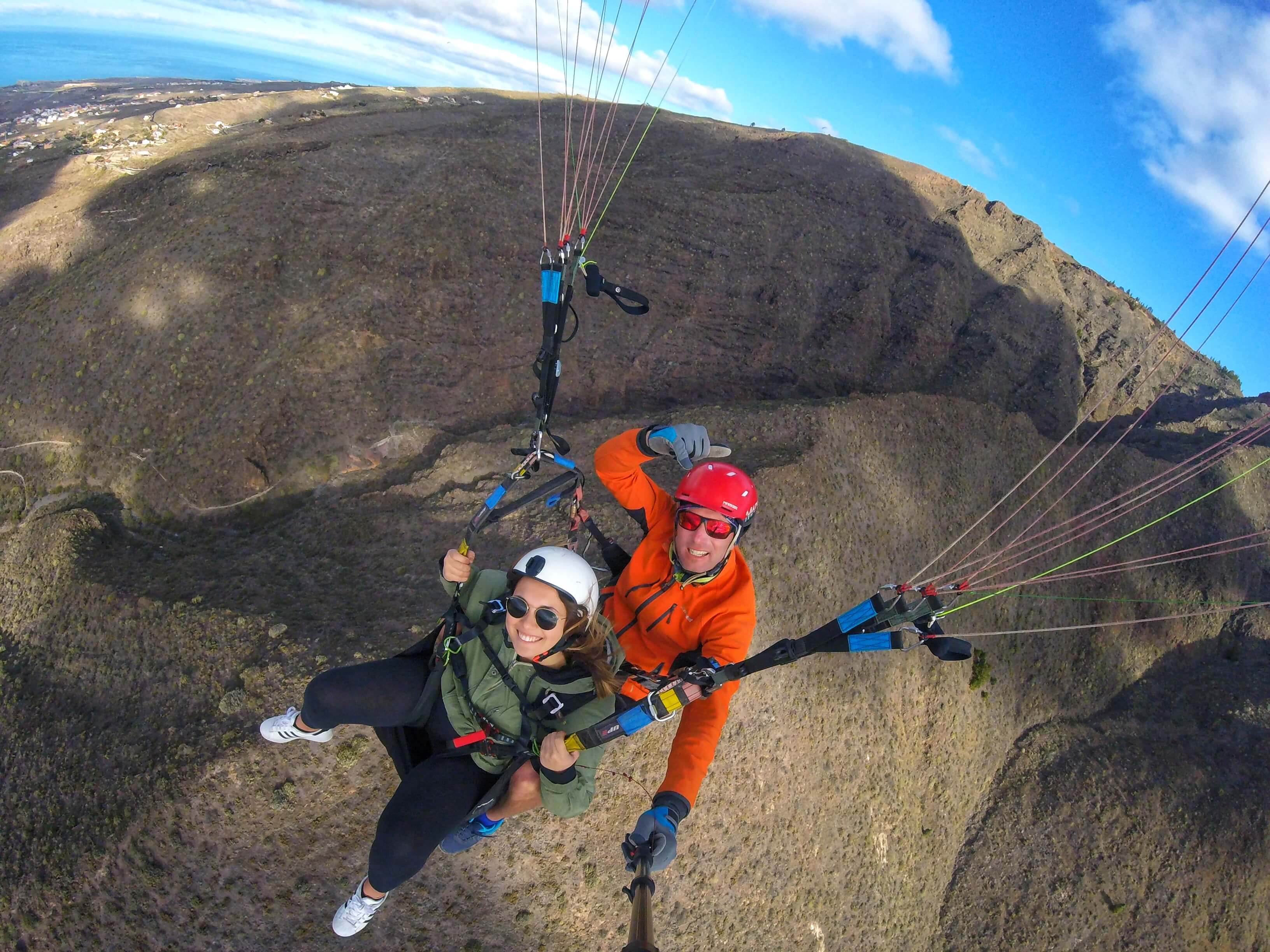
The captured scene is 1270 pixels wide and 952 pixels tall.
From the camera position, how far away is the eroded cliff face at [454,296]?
37.1ft

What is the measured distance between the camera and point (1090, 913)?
10.8 meters

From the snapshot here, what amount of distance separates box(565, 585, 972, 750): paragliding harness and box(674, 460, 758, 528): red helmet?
45.7 inches

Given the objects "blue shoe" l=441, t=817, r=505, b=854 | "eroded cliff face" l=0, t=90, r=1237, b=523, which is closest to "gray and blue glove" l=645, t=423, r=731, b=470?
"blue shoe" l=441, t=817, r=505, b=854

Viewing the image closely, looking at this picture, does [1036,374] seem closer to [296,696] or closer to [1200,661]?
[1200,661]

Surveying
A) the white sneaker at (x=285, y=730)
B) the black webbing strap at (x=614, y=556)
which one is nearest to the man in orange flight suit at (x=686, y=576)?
the black webbing strap at (x=614, y=556)

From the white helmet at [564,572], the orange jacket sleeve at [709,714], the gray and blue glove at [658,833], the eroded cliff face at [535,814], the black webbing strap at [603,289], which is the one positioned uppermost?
the black webbing strap at [603,289]

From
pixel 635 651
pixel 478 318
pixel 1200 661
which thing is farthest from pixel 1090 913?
pixel 478 318

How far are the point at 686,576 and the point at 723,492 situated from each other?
0.83 m

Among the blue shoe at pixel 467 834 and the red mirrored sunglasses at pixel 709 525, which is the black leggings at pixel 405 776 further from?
the red mirrored sunglasses at pixel 709 525

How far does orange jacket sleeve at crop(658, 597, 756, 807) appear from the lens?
15.0 ft

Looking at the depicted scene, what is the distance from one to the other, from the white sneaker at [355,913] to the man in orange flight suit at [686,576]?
8.39ft

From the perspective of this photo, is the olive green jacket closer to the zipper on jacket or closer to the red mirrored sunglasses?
the zipper on jacket

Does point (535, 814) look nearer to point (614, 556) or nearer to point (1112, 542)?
point (614, 556)

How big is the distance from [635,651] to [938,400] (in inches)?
454
